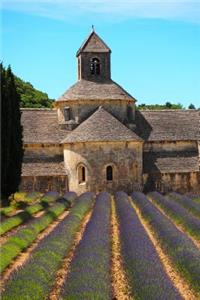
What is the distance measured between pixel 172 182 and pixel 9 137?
1483cm

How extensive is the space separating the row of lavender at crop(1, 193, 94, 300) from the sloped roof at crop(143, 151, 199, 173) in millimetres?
20562

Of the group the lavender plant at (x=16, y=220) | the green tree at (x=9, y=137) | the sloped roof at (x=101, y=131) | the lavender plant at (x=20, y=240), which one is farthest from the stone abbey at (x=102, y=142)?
the lavender plant at (x=20, y=240)

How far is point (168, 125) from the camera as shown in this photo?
4275 cm

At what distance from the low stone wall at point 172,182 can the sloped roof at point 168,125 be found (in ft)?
11.9

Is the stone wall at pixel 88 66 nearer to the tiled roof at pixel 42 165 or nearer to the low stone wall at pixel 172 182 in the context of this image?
the tiled roof at pixel 42 165

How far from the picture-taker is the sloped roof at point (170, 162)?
3812 cm

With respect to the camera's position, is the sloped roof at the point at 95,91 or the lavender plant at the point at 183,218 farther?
the sloped roof at the point at 95,91

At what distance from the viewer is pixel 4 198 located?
27625 millimetres

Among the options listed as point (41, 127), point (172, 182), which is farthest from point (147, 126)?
point (41, 127)

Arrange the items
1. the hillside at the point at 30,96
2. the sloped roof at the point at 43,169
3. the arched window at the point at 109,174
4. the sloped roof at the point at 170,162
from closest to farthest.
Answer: the arched window at the point at 109,174
the sloped roof at the point at 43,169
the sloped roof at the point at 170,162
the hillside at the point at 30,96

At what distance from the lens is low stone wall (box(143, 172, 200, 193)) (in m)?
37.6

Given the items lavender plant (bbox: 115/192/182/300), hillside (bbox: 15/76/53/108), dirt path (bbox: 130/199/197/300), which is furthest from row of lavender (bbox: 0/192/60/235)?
hillside (bbox: 15/76/53/108)

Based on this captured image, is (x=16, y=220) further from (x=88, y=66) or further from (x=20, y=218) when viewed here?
(x=88, y=66)

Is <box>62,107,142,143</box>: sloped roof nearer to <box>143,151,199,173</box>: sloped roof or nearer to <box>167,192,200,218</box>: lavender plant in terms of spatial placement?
<box>143,151,199,173</box>: sloped roof
